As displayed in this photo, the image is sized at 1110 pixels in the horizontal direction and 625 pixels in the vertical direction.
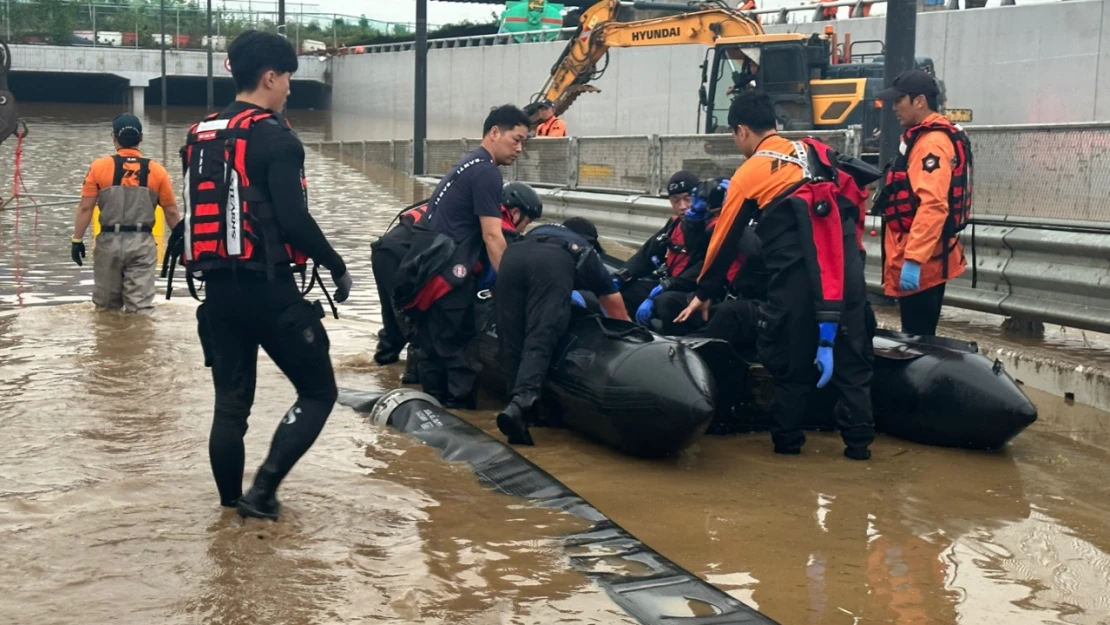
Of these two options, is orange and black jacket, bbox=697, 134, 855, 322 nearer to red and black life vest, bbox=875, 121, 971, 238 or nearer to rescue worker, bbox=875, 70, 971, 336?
rescue worker, bbox=875, 70, 971, 336

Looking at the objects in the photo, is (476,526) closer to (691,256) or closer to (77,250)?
(691,256)

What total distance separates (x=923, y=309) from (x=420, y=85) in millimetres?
18286

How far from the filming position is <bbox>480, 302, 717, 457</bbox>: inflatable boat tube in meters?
6.17

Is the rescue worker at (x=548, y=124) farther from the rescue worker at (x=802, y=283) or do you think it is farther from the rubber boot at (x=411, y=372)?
the rescue worker at (x=802, y=283)

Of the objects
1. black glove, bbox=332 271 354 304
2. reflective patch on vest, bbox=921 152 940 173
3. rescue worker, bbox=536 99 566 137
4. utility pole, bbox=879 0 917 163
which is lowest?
black glove, bbox=332 271 354 304

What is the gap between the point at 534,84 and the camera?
44.2m

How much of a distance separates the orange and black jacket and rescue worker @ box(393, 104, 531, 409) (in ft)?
4.76

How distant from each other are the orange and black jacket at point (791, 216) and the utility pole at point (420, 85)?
1769 cm

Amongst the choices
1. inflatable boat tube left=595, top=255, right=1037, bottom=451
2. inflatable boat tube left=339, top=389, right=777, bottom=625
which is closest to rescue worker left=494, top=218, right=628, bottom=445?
inflatable boat tube left=339, top=389, right=777, bottom=625

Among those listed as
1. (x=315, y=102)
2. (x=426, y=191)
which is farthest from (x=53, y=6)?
(x=426, y=191)

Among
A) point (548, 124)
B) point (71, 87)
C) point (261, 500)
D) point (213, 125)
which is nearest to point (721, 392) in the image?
point (261, 500)

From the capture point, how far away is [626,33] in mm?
24953

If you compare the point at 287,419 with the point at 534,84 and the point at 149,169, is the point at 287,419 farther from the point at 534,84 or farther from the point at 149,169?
the point at 534,84

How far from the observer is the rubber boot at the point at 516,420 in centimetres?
650
